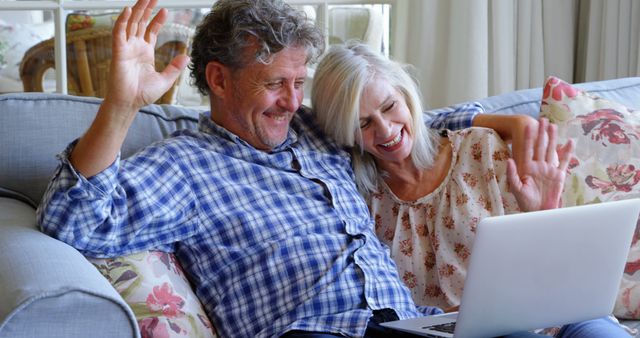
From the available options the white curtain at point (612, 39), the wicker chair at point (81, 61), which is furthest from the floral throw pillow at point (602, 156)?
the wicker chair at point (81, 61)

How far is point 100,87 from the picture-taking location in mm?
3266

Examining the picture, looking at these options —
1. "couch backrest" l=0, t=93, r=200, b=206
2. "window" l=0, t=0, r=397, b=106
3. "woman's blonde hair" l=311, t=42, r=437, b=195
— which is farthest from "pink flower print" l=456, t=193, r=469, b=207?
"window" l=0, t=0, r=397, b=106

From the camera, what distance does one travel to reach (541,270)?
174 cm

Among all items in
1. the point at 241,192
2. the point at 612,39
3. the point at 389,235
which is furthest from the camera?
the point at 612,39

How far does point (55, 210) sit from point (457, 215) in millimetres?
884

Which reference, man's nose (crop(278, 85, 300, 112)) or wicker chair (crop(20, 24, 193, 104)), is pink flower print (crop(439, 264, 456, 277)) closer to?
man's nose (crop(278, 85, 300, 112))

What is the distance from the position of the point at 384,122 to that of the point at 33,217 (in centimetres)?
75

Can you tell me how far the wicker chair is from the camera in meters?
3.23

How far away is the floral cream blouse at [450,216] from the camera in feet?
7.39

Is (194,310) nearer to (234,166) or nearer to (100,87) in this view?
(234,166)

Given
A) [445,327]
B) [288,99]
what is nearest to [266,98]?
[288,99]

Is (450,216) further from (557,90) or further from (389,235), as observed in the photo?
(557,90)

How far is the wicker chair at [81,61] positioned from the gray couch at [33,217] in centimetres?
96

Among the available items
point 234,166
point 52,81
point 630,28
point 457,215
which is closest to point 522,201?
point 457,215
